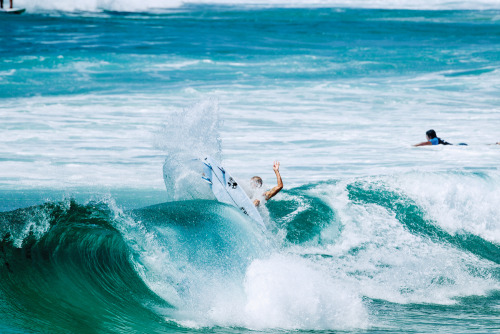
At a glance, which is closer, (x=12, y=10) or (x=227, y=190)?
(x=227, y=190)

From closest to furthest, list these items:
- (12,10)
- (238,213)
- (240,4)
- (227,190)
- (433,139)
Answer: (238,213) < (227,190) < (433,139) < (12,10) < (240,4)

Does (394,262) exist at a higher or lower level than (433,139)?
lower

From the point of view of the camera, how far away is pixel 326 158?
14.8 meters

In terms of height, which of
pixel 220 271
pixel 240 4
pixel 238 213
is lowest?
pixel 220 271

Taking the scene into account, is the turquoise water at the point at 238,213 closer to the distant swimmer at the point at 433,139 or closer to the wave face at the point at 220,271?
the wave face at the point at 220,271

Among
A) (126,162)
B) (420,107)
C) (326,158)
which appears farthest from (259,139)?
(420,107)

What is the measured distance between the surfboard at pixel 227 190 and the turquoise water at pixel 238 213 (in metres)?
0.23

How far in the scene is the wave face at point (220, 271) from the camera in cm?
695

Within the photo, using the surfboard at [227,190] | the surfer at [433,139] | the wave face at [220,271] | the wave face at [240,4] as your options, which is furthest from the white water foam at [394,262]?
the wave face at [240,4]

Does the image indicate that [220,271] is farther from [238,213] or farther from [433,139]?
[433,139]

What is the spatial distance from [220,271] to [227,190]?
2.05m

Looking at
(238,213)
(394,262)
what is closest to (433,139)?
(394,262)

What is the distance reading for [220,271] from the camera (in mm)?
7566

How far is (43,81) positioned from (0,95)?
11.1 ft
